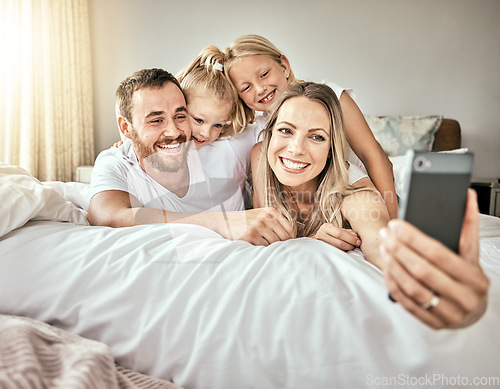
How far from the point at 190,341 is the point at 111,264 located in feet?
0.83

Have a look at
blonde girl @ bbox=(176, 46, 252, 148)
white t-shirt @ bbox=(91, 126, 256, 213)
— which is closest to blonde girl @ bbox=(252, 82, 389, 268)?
white t-shirt @ bbox=(91, 126, 256, 213)

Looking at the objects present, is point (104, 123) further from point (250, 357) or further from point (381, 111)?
point (250, 357)

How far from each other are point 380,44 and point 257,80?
208 cm

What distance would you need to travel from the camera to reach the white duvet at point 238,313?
0.65 metres

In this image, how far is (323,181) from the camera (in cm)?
132

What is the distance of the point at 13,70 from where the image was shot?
123 inches

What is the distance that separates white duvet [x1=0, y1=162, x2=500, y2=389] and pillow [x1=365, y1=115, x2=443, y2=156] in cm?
209

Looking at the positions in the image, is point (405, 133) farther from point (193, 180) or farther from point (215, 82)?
point (193, 180)

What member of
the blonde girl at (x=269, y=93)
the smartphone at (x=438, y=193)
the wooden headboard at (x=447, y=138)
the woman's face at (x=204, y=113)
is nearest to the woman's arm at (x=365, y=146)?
the blonde girl at (x=269, y=93)

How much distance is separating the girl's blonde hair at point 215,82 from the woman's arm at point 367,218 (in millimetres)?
612

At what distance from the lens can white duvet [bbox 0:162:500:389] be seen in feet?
2.14

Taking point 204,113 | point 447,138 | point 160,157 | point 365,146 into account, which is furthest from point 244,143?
point 447,138

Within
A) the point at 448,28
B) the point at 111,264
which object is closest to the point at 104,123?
the point at 448,28

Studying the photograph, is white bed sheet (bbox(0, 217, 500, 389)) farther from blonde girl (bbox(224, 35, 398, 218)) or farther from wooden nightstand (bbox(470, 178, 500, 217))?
wooden nightstand (bbox(470, 178, 500, 217))
